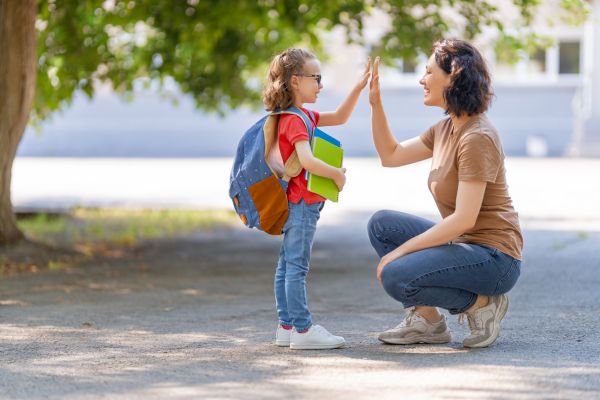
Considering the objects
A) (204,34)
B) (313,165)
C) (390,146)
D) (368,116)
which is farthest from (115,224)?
(368,116)

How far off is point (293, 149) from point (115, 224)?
9512 mm

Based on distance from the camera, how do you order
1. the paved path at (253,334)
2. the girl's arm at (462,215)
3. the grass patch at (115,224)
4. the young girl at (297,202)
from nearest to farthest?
the paved path at (253,334), the girl's arm at (462,215), the young girl at (297,202), the grass patch at (115,224)

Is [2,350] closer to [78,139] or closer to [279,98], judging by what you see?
[279,98]

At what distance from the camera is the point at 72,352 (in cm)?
564

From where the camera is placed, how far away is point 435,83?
5.39 metres

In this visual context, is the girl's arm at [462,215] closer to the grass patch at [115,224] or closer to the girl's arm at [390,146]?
the girl's arm at [390,146]

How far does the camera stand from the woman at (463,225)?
5.20 m

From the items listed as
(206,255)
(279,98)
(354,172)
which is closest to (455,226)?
(279,98)

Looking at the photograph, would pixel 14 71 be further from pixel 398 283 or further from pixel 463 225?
pixel 463 225

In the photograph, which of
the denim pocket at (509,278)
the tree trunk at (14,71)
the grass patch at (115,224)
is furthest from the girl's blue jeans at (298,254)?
the grass patch at (115,224)

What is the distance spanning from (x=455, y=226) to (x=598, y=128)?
2874 centimetres

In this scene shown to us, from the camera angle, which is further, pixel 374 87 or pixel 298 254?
pixel 374 87

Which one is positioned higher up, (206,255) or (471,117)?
(471,117)

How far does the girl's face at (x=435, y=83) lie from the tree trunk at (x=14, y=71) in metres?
5.62
